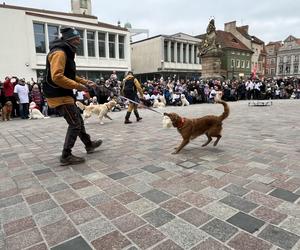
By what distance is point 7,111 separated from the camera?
39.7ft

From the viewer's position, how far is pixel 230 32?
57969 millimetres

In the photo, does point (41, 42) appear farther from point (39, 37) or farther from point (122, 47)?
point (122, 47)

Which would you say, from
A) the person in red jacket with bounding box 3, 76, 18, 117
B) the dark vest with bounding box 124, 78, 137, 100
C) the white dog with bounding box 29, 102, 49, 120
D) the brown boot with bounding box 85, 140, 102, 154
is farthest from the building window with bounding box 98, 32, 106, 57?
the brown boot with bounding box 85, 140, 102, 154

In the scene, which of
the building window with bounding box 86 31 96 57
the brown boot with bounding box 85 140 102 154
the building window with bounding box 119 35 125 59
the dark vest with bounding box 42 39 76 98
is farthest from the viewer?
the building window with bounding box 119 35 125 59

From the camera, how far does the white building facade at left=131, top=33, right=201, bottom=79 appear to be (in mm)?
40719

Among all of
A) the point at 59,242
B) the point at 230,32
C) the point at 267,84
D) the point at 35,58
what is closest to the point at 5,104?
the point at 59,242

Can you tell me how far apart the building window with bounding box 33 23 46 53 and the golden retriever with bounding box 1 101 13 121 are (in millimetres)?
16573

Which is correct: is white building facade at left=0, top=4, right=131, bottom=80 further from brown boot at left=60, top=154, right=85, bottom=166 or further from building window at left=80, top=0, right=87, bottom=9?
brown boot at left=60, top=154, right=85, bottom=166

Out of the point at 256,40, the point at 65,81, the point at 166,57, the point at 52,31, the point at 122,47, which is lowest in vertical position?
the point at 65,81

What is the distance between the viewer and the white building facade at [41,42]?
25125mm

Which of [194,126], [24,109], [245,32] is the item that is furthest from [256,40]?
[194,126]

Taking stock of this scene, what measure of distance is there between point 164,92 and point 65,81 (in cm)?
1446

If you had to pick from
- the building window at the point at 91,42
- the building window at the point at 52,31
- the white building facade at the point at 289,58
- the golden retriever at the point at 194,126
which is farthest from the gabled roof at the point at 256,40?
the golden retriever at the point at 194,126

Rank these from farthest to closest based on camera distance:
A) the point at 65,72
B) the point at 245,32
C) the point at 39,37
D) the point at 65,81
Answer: the point at 245,32 < the point at 39,37 < the point at 65,72 < the point at 65,81
